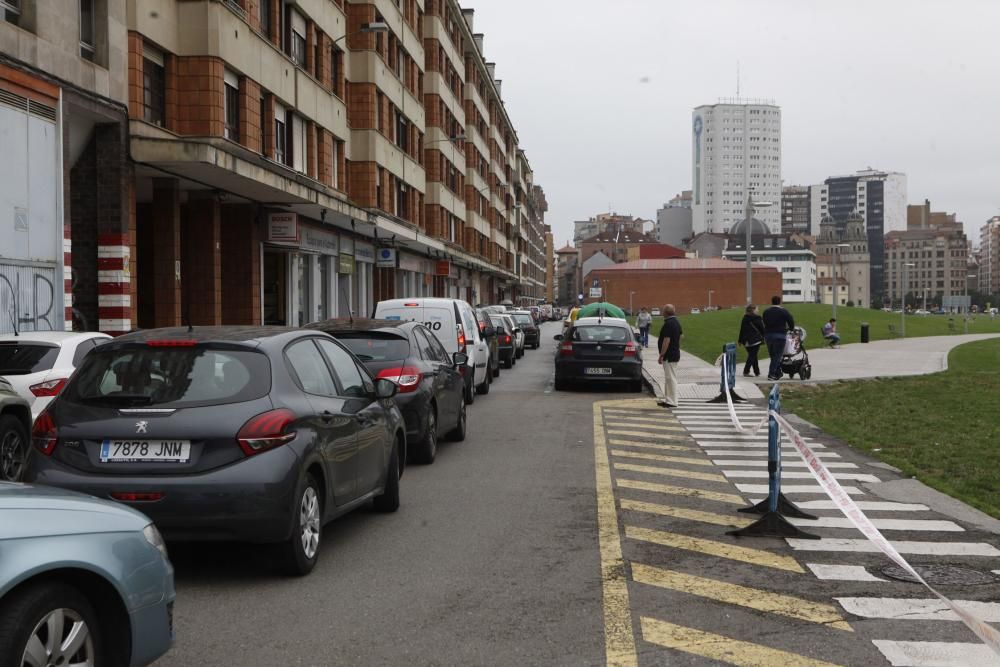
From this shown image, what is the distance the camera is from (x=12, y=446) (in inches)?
363

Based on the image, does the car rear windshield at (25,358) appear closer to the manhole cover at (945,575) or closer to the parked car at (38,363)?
the parked car at (38,363)

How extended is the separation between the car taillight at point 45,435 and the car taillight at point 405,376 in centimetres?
491

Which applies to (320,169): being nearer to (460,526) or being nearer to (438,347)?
(438,347)

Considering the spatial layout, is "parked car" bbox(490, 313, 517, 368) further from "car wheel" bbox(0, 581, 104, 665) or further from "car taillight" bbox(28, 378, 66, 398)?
"car wheel" bbox(0, 581, 104, 665)

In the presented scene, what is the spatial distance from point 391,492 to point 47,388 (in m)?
4.05

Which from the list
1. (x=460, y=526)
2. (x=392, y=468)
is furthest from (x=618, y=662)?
(x=392, y=468)

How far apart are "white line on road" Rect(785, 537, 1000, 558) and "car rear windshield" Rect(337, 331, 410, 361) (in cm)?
529

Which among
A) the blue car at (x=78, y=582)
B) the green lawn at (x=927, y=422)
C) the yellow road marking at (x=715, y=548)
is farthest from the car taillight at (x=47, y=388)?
the green lawn at (x=927, y=422)

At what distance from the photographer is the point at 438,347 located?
13.0 metres

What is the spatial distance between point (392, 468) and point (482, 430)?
20.2ft

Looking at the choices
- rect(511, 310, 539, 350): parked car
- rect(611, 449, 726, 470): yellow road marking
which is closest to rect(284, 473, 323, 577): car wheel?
rect(611, 449, 726, 470): yellow road marking

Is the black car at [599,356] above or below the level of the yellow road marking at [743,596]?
above

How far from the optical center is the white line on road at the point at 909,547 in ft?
22.2

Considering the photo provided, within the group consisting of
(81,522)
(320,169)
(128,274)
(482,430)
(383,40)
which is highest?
(383,40)
